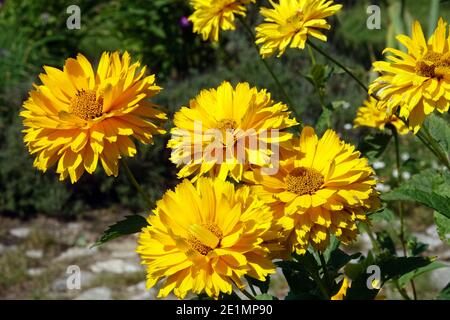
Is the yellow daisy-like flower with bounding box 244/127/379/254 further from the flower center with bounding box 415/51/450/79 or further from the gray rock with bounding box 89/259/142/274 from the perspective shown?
the gray rock with bounding box 89/259/142/274

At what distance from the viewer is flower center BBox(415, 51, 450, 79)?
4.73 ft

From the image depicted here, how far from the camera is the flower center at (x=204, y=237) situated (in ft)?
3.89

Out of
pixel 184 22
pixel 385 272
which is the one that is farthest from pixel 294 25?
pixel 184 22

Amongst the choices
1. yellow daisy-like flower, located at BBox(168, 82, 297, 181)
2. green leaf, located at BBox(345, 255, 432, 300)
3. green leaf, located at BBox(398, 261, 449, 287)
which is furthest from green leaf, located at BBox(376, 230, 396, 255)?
yellow daisy-like flower, located at BBox(168, 82, 297, 181)

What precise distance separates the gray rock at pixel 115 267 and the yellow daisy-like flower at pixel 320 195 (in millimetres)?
2497

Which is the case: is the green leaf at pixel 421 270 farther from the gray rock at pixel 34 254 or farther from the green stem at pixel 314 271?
the gray rock at pixel 34 254

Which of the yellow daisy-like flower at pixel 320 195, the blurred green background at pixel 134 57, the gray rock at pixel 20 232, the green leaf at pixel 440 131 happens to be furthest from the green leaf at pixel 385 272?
the gray rock at pixel 20 232

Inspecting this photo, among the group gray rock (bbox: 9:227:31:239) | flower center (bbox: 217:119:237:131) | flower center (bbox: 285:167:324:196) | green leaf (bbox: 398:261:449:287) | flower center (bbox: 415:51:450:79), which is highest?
flower center (bbox: 415:51:450:79)

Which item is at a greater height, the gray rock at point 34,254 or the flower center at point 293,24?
the flower center at point 293,24

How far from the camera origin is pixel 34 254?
12.7 feet

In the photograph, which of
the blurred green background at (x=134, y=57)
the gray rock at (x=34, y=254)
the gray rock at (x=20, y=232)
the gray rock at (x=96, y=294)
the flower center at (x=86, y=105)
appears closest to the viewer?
the flower center at (x=86, y=105)

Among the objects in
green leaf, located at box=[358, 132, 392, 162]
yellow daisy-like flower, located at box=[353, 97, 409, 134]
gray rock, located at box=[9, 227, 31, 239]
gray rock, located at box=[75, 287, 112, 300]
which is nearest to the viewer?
green leaf, located at box=[358, 132, 392, 162]

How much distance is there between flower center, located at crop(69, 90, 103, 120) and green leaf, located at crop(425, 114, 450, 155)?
79 centimetres

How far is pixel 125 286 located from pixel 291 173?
2.37 metres
